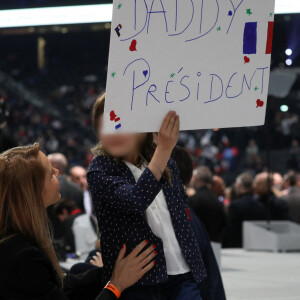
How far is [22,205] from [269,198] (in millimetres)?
7150

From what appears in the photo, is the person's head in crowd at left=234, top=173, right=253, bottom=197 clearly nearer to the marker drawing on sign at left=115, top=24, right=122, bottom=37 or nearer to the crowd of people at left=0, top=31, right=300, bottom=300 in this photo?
the crowd of people at left=0, top=31, right=300, bottom=300

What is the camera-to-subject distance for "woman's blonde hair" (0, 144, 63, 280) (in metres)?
1.77

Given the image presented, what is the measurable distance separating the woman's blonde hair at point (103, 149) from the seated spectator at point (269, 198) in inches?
240

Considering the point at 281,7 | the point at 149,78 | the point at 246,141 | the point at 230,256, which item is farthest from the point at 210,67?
the point at 246,141

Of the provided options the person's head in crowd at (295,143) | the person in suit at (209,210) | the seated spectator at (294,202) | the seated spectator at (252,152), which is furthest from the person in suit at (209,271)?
the person's head in crowd at (295,143)

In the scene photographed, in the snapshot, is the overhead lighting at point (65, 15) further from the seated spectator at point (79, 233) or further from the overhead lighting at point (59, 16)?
the seated spectator at point (79, 233)

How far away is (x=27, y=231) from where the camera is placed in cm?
177

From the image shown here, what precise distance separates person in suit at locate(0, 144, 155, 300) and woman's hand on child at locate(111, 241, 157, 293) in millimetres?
31

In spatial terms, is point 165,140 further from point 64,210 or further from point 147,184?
point 64,210

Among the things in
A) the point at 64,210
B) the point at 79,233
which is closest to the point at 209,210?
the point at 64,210

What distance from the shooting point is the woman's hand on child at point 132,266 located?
199 cm

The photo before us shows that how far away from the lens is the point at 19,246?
1.73 metres

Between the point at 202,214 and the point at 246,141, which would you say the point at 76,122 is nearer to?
the point at 246,141

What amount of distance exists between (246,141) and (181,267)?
56.2 feet
